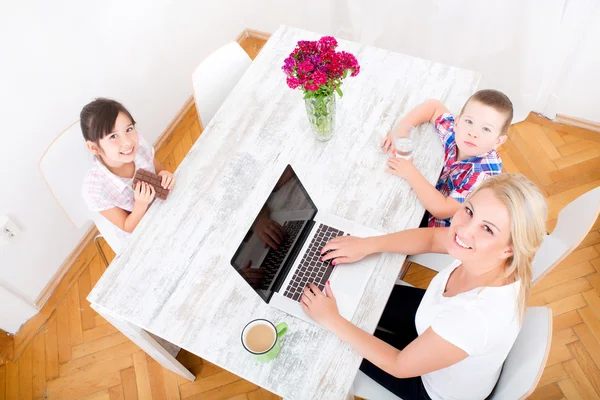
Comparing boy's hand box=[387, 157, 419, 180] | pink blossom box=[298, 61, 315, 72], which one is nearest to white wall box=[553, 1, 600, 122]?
boy's hand box=[387, 157, 419, 180]

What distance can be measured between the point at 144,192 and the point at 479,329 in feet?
3.78

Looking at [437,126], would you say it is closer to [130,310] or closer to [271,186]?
[271,186]

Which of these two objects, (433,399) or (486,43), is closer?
(433,399)

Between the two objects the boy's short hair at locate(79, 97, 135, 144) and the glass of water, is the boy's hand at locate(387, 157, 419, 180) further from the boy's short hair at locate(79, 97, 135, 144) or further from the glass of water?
the boy's short hair at locate(79, 97, 135, 144)

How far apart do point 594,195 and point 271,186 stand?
1.02m

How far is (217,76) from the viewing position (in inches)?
80.1

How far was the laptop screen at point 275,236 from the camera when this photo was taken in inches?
54.8

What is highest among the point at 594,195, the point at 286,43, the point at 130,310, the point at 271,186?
the point at 286,43

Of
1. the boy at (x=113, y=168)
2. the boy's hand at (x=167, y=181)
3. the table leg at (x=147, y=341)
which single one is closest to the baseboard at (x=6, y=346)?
the table leg at (x=147, y=341)

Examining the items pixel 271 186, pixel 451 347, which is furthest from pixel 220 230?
pixel 451 347

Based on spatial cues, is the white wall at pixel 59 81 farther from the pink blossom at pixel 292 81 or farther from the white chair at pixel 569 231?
the white chair at pixel 569 231

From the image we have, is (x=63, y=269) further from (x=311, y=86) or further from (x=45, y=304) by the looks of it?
(x=311, y=86)

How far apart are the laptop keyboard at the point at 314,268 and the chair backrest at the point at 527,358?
57cm

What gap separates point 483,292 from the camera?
121 centimetres
